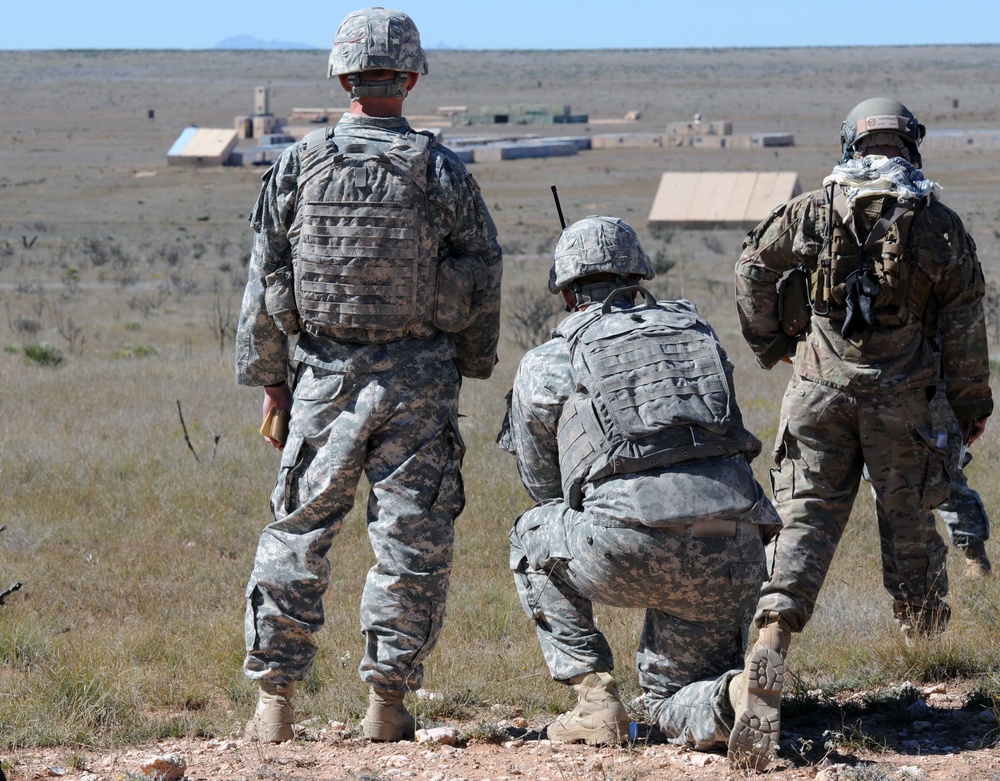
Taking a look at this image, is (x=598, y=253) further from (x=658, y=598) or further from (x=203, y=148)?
(x=203, y=148)

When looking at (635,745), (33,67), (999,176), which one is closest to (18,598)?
(635,745)

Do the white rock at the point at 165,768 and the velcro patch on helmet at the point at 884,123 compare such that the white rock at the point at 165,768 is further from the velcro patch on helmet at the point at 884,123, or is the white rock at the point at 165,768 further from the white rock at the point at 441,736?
the velcro patch on helmet at the point at 884,123

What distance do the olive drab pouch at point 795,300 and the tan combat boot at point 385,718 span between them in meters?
1.84

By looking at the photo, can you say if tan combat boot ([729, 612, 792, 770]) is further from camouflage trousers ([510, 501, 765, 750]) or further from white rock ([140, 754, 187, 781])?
white rock ([140, 754, 187, 781])

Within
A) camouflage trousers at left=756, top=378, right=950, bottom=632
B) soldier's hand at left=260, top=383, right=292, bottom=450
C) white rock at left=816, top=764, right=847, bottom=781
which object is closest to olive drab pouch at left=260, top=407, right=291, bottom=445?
soldier's hand at left=260, top=383, right=292, bottom=450

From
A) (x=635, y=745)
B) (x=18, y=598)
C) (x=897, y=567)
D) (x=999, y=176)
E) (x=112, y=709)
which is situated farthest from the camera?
(x=999, y=176)

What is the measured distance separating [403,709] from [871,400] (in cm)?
179

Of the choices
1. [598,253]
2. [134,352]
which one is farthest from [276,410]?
[134,352]

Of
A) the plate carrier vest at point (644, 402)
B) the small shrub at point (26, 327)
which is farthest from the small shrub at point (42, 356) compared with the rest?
the plate carrier vest at point (644, 402)

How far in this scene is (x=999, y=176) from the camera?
43750 mm

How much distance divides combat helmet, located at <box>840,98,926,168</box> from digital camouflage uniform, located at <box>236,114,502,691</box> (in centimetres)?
130

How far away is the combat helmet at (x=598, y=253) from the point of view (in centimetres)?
Result: 374

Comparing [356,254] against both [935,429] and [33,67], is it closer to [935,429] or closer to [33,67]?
[935,429]

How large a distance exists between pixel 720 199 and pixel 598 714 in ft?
97.3
